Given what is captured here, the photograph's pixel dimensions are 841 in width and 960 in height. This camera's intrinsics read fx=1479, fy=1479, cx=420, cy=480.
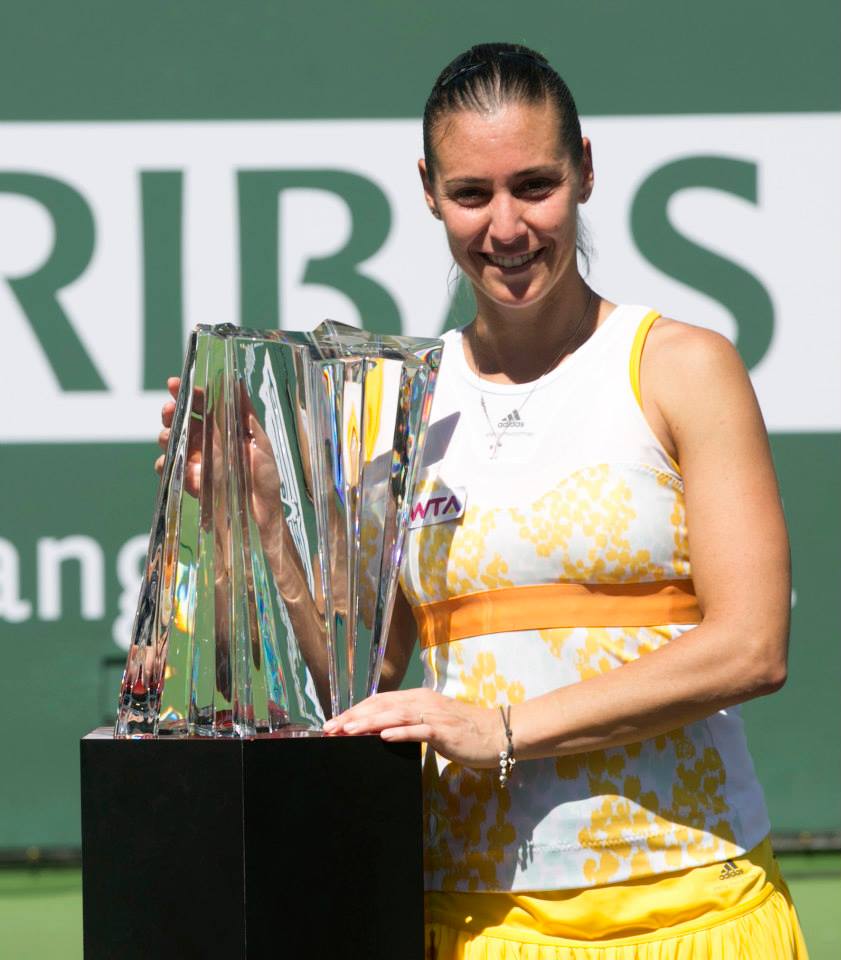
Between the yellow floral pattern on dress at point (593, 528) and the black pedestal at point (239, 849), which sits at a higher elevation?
the yellow floral pattern on dress at point (593, 528)

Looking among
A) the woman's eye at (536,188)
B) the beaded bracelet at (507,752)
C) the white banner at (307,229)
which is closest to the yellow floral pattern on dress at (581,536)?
the beaded bracelet at (507,752)

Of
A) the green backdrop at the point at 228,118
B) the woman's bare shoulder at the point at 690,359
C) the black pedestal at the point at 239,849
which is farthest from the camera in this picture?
the green backdrop at the point at 228,118

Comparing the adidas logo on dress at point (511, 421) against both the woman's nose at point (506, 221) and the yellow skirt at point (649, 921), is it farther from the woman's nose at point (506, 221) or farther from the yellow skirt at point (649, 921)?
the yellow skirt at point (649, 921)

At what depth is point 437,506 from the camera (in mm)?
1412

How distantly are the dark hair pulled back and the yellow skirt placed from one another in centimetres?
67

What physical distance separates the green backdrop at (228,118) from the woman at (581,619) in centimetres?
182

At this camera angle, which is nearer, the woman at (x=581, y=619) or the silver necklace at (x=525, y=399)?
the woman at (x=581, y=619)

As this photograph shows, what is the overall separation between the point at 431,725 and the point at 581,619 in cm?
18

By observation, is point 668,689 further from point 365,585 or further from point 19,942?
point 19,942

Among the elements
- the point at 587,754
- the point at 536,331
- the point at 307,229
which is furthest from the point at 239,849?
the point at 307,229

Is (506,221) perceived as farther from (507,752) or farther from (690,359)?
(507,752)

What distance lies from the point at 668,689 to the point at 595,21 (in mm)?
2277

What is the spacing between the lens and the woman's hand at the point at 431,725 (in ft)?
4.10

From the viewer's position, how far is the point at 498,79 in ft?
4.49
